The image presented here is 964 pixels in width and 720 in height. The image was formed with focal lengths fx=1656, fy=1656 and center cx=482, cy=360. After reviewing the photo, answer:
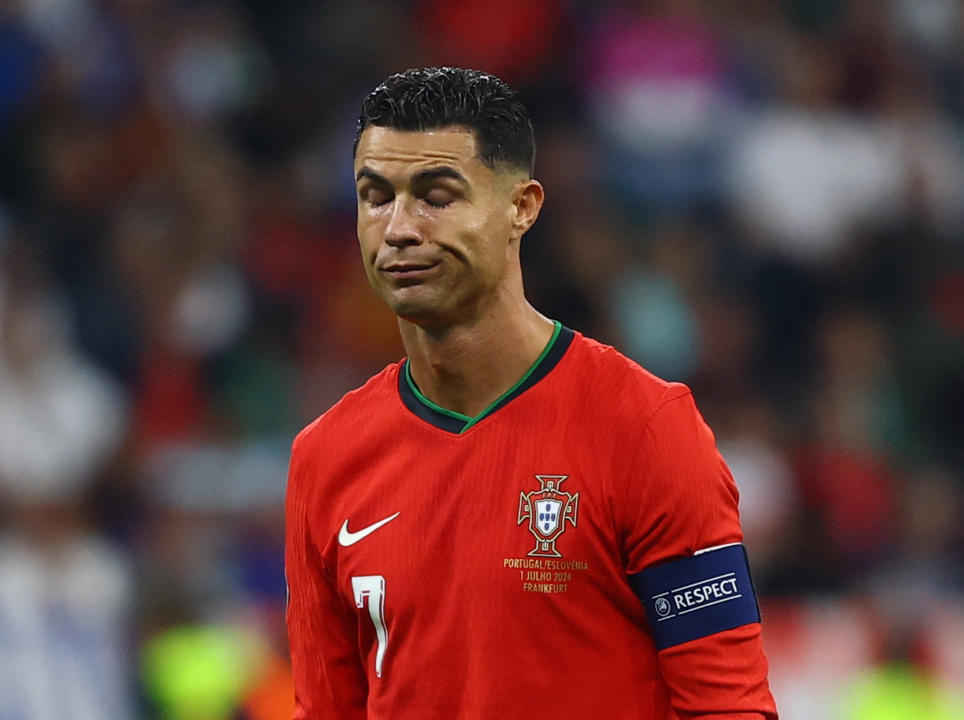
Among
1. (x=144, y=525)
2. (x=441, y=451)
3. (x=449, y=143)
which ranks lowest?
(x=441, y=451)

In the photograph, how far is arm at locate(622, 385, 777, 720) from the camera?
271 cm

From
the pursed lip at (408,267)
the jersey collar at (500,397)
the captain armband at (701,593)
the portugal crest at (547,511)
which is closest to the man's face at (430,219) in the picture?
the pursed lip at (408,267)

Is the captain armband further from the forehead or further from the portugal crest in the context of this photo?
the forehead

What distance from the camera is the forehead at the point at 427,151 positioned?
2785 mm

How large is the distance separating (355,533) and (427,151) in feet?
2.33

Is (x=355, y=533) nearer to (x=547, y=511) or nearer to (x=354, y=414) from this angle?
(x=354, y=414)

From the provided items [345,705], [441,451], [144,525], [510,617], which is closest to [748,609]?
[510,617]

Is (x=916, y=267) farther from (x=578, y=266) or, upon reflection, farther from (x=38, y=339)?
(x=38, y=339)

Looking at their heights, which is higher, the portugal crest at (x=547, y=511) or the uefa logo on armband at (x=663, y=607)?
the portugal crest at (x=547, y=511)

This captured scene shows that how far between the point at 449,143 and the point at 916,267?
6.21m

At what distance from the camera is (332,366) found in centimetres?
786

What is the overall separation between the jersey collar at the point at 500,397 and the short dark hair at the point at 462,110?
324 mm

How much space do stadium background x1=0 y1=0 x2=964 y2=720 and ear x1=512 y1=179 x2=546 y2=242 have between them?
351 centimetres

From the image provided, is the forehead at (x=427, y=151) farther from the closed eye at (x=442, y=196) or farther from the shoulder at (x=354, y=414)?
the shoulder at (x=354, y=414)
